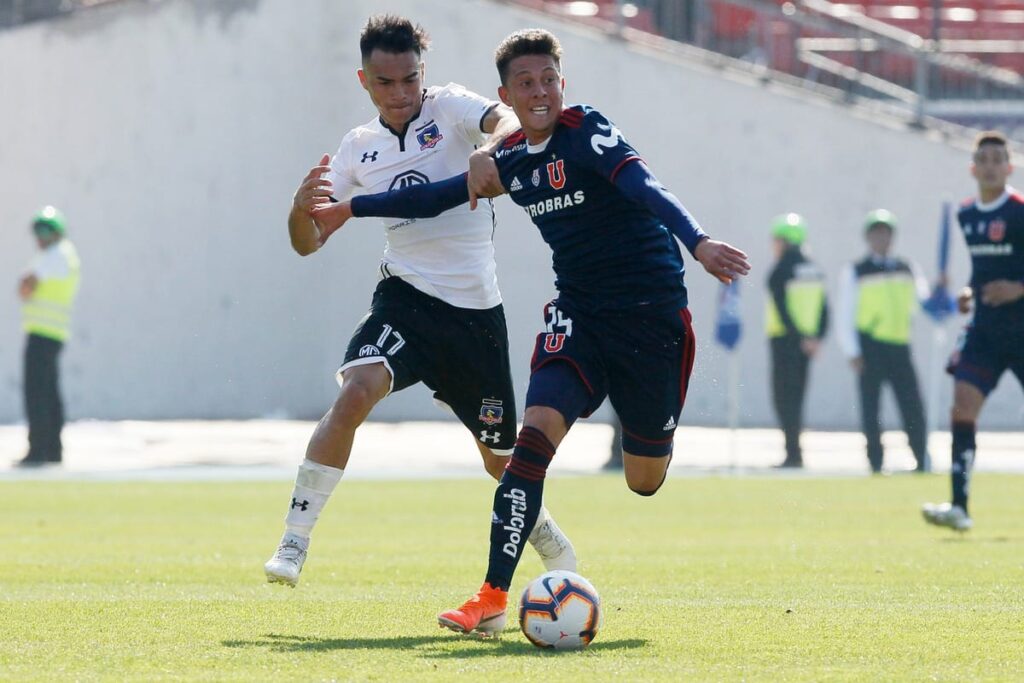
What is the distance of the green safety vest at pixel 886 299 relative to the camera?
57.8 feet

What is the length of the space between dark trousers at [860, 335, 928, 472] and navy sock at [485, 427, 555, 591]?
11597 mm

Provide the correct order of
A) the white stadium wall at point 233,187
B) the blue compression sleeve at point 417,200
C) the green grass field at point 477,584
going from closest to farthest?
the green grass field at point 477,584, the blue compression sleeve at point 417,200, the white stadium wall at point 233,187

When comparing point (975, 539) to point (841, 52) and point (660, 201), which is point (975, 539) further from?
point (841, 52)

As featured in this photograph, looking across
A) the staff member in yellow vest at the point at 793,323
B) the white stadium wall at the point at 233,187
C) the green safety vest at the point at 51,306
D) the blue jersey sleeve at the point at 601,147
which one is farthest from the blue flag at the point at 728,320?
the blue jersey sleeve at the point at 601,147

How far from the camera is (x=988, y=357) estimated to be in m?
11.1

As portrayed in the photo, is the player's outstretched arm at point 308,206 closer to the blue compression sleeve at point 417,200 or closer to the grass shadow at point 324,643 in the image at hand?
the blue compression sleeve at point 417,200

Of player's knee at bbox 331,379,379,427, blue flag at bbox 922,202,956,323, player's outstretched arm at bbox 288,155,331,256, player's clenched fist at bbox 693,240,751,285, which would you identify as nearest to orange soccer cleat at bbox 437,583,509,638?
player's knee at bbox 331,379,379,427

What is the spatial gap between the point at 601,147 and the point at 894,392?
457 inches

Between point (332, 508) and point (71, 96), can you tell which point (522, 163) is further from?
point (71, 96)

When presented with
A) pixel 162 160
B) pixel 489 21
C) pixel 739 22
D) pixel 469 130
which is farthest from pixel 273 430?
pixel 469 130

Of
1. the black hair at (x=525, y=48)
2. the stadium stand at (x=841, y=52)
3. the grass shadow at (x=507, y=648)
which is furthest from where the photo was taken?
the stadium stand at (x=841, y=52)

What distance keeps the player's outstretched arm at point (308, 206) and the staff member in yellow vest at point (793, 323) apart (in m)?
11.3

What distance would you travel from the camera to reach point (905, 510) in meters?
13.1

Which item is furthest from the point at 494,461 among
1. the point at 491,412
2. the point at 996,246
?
the point at 996,246
